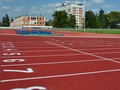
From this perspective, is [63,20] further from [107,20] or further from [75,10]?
[75,10]

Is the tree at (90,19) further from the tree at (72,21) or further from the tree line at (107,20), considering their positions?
the tree at (72,21)

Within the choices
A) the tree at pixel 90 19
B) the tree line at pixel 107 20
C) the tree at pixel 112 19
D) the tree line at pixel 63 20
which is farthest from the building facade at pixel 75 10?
the tree line at pixel 63 20

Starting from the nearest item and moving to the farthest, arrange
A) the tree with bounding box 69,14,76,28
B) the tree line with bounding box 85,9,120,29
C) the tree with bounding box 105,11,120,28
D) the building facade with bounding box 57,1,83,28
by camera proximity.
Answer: the tree with bounding box 69,14,76,28 → the tree line with bounding box 85,9,120,29 → the tree with bounding box 105,11,120,28 → the building facade with bounding box 57,1,83,28

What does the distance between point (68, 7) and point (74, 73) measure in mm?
139373

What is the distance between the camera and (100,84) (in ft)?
21.0

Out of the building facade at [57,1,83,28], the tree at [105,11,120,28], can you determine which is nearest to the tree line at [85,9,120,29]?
the tree at [105,11,120,28]

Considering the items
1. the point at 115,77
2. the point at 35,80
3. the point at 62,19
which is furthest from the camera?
the point at 62,19

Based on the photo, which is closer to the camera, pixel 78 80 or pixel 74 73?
pixel 78 80

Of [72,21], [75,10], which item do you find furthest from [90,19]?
[75,10]

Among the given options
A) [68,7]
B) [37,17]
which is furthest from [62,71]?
[68,7]

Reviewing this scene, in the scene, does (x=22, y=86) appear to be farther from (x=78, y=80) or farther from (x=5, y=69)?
(x=5, y=69)

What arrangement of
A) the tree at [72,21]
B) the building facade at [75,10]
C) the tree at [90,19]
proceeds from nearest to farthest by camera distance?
the tree at [72,21] < the tree at [90,19] < the building facade at [75,10]

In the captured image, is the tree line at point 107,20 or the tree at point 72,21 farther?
the tree line at point 107,20

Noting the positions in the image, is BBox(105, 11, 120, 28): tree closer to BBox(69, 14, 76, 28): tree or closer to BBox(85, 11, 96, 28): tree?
BBox(85, 11, 96, 28): tree
